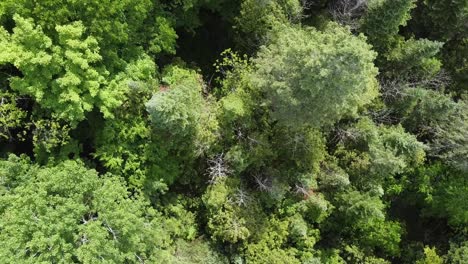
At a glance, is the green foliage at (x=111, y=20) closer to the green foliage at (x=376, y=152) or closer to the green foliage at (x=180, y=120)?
the green foliage at (x=180, y=120)

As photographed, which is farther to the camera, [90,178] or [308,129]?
[308,129]

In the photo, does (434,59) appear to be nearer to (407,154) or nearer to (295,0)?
(407,154)

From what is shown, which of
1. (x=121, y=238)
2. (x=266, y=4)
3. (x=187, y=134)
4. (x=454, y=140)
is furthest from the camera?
(x=454, y=140)

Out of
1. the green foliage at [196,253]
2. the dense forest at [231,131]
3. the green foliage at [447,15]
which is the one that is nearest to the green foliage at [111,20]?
the dense forest at [231,131]

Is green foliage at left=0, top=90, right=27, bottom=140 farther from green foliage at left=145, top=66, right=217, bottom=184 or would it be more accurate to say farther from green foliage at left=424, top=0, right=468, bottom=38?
green foliage at left=424, top=0, right=468, bottom=38

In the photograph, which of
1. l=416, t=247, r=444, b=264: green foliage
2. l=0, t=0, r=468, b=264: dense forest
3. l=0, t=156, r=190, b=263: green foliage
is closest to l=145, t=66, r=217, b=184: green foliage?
l=0, t=0, r=468, b=264: dense forest

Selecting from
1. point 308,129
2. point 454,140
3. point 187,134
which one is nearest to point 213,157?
point 187,134
